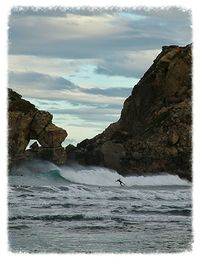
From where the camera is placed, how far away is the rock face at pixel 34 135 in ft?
101

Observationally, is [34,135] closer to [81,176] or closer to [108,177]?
[81,176]

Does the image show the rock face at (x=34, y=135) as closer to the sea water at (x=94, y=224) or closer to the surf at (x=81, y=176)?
the surf at (x=81, y=176)

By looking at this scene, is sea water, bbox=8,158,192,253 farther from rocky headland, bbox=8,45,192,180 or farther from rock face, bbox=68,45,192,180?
rock face, bbox=68,45,192,180

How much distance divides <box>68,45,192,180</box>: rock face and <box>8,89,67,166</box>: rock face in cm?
566

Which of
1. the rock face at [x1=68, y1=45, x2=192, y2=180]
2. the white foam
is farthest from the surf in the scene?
the rock face at [x1=68, y1=45, x2=192, y2=180]

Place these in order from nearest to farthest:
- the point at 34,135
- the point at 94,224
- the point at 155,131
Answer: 1. the point at 94,224
2. the point at 34,135
3. the point at 155,131

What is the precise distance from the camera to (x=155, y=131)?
148ft

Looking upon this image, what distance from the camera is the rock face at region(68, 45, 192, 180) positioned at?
42.5 metres

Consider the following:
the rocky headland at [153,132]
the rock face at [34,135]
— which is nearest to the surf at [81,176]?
the rock face at [34,135]

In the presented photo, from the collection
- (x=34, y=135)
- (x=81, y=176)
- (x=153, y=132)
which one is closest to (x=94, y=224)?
(x=34, y=135)

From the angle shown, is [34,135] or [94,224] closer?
[94,224]

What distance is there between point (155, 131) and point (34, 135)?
13.1m
